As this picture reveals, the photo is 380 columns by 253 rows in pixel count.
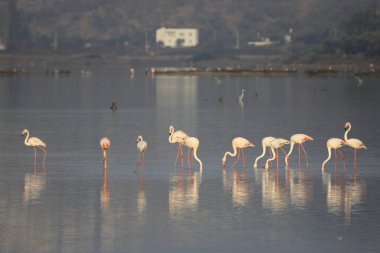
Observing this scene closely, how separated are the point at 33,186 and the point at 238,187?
5.97m

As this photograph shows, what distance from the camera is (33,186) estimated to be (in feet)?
109

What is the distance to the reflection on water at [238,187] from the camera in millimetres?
30562

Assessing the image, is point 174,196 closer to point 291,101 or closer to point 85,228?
point 85,228

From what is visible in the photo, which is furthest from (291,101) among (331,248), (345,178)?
(331,248)

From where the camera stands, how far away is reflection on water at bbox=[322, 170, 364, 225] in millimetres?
28891

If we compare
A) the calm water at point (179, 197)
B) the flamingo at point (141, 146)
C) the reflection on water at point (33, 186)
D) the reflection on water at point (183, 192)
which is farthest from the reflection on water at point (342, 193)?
the reflection on water at point (33, 186)

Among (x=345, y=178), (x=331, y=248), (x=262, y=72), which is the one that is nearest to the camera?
(x=331, y=248)

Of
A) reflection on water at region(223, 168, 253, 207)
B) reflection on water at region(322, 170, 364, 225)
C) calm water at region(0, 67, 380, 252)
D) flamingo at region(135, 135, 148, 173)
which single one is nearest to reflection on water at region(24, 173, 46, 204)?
calm water at region(0, 67, 380, 252)

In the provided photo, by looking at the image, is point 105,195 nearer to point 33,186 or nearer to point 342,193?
point 33,186

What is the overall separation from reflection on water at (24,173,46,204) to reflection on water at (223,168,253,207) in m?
5.31

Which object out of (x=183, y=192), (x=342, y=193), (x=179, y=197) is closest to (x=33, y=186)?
(x=183, y=192)

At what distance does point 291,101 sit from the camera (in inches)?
3529

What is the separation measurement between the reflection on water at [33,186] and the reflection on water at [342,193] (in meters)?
8.01

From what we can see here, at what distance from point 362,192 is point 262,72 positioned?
15280 centimetres
